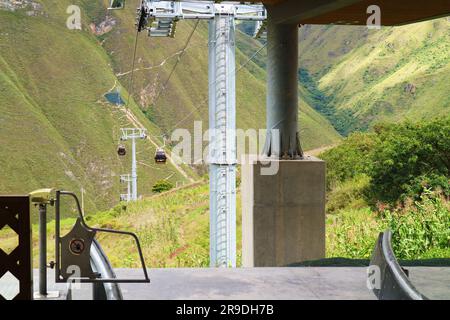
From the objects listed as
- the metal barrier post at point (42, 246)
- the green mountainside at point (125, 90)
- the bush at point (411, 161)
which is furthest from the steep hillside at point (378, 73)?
the metal barrier post at point (42, 246)

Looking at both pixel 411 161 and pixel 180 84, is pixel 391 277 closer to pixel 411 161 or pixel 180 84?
pixel 411 161

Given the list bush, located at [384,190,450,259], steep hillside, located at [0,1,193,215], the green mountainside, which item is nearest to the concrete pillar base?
bush, located at [384,190,450,259]

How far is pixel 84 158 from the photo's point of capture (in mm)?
89375

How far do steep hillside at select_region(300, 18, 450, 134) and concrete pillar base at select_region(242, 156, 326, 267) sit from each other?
7673cm

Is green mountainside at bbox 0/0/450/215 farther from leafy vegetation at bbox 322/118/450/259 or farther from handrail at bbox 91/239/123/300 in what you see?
handrail at bbox 91/239/123/300

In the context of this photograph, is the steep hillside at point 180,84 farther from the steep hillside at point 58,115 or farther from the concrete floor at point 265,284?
the concrete floor at point 265,284

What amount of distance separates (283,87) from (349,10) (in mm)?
1578

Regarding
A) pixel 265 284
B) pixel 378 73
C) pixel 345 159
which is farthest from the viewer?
pixel 378 73

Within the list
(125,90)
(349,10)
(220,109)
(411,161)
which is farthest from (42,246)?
(125,90)

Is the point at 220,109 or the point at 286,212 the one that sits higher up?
the point at 220,109

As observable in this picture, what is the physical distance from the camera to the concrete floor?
6324 mm

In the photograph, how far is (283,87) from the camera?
1105 cm

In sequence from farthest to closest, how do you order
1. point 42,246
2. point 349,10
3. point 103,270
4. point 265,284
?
1. point 349,10
2. point 265,284
3. point 42,246
4. point 103,270
